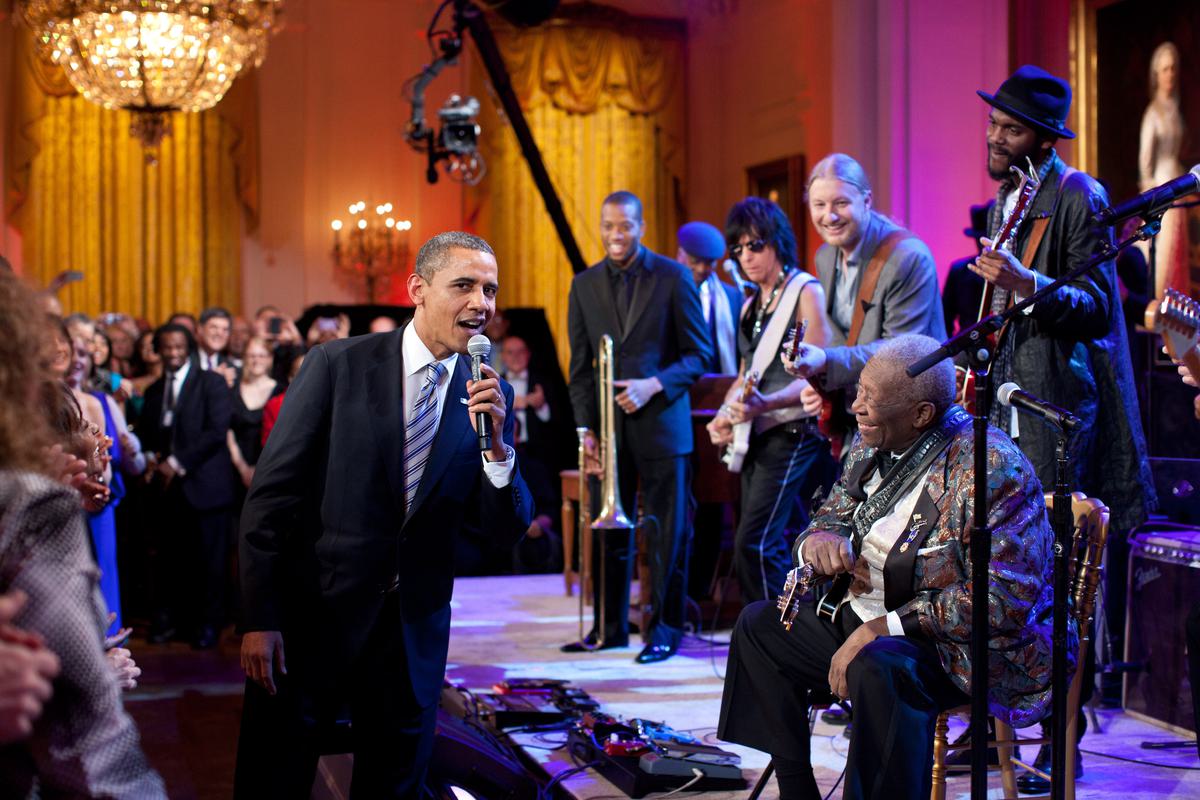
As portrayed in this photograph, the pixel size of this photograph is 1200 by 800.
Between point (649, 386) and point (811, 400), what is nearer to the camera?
point (811, 400)

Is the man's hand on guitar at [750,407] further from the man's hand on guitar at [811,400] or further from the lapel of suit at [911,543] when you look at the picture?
the lapel of suit at [911,543]

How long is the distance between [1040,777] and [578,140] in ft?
32.1

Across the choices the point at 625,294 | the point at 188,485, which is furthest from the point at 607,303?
the point at 188,485

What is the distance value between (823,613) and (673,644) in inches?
88.0

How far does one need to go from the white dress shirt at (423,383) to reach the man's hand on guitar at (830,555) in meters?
0.76

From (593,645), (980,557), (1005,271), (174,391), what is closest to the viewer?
(980,557)

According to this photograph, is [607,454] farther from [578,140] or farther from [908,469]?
[578,140]

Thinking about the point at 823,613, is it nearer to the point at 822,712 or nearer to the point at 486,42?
the point at 822,712

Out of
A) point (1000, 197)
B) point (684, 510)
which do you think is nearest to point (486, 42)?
point (684, 510)

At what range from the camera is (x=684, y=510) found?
5406 mm

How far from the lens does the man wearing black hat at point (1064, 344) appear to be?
11.8ft

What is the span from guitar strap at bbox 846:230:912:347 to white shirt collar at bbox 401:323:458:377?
1778 millimetres

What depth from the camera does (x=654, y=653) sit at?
530cm

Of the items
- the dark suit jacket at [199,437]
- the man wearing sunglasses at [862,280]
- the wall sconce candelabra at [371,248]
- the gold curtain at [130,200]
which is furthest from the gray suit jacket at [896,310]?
the gold curtain at [130,200]
